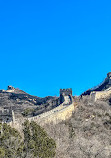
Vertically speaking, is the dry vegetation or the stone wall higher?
the stone wall

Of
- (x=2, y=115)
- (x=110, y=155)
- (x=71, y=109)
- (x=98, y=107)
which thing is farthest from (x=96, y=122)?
(x=2, y=115)

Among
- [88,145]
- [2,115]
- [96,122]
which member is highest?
[2,115]

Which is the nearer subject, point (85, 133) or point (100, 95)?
point (85, 133)

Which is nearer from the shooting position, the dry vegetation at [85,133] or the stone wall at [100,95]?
the dry vegetation at [85,133]

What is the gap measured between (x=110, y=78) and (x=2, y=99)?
29.1 m

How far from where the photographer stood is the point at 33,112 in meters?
37.5

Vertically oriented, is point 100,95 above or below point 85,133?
above

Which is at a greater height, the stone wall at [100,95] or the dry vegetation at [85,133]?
the stone wall at [100,95]

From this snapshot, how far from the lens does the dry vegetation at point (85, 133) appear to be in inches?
719

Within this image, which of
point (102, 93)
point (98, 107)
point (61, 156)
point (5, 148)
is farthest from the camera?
point (102, 93)

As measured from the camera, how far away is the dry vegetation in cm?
1827

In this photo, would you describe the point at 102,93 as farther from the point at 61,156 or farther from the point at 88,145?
the point at 61,156

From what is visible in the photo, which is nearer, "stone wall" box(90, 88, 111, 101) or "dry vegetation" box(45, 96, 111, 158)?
"dry vegetation" box(45, 96, 111, 158)

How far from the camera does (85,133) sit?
25531 millimetres
